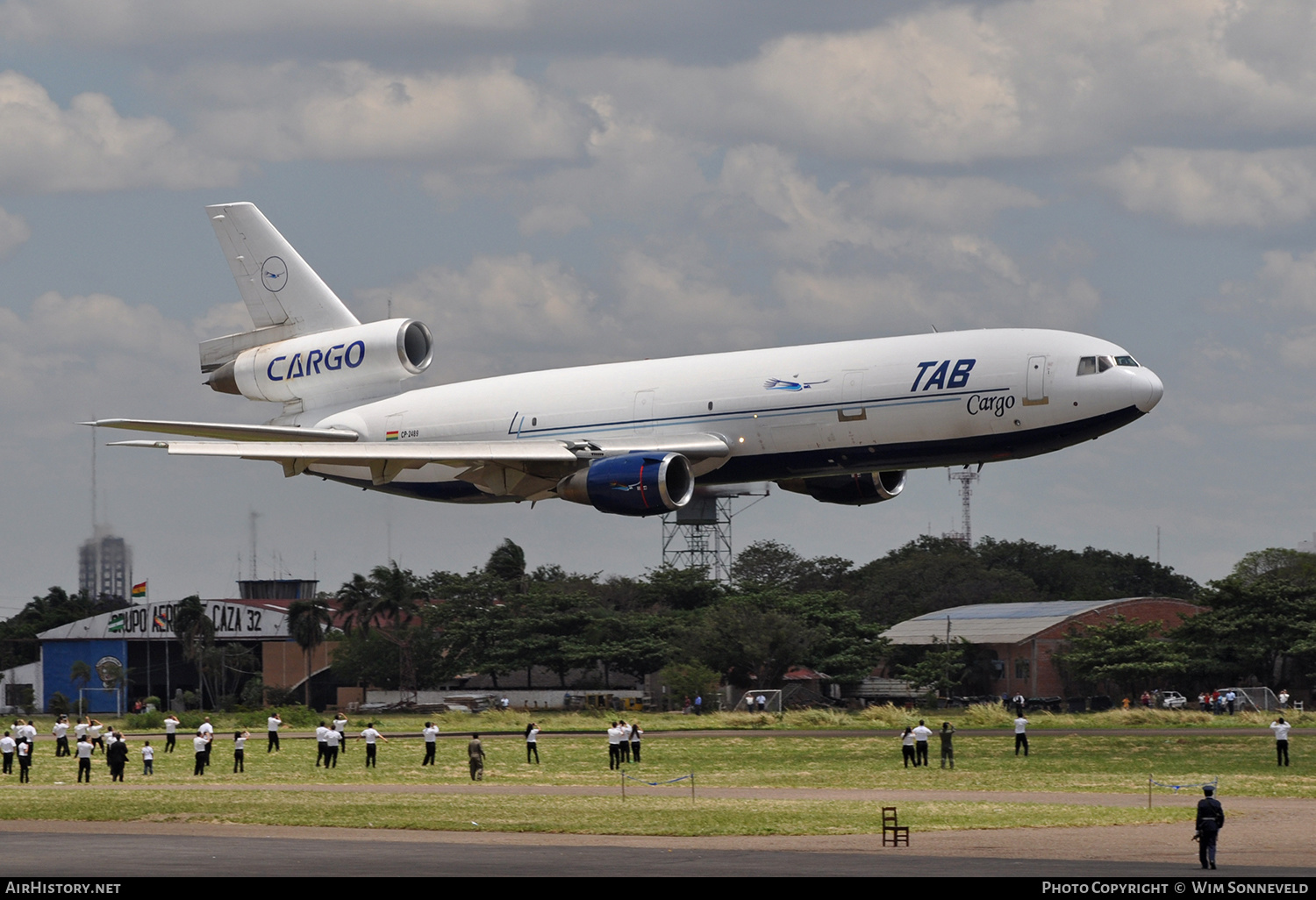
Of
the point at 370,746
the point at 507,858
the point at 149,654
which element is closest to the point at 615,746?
the point at 370,746

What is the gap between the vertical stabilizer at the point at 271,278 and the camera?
64750mm

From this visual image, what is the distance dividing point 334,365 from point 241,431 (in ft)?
18.4

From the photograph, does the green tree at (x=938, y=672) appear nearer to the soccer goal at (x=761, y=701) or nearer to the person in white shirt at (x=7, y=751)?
the soccer goal at (x=761, y=701)

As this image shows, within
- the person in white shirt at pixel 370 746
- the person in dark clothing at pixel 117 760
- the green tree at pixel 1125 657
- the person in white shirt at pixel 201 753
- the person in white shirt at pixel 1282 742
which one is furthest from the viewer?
the green tree at pixel 1125 657

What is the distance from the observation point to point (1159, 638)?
106 m

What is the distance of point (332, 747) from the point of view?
5834 centimetres

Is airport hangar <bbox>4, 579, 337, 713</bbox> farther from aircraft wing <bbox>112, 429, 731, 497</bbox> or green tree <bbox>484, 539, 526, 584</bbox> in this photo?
aircraft wing <bbox>112, 429, 731, 497</bbox>

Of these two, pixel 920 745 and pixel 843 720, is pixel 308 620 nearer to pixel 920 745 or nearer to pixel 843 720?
pixel 843 720

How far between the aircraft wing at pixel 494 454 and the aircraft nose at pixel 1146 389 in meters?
12.3

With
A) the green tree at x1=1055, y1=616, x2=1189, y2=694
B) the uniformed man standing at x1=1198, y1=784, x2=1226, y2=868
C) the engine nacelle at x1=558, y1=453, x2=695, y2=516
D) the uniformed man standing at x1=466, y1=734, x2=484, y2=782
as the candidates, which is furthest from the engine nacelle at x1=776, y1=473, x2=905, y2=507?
the green tree at x1=1055, y1=616, x2=1189, y2=694

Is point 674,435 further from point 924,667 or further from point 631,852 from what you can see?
point 924,667

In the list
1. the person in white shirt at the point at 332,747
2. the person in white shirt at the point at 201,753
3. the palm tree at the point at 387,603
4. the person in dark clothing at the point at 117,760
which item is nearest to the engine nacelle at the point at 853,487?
the person in white shirt at the point at 332,747

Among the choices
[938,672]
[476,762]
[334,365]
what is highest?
[334,365]

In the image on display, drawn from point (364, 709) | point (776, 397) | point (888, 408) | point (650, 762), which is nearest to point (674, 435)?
point (776, 397)
